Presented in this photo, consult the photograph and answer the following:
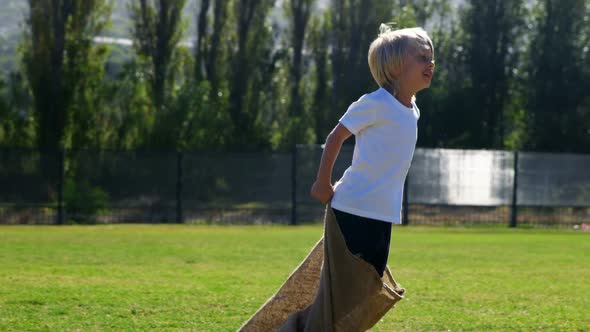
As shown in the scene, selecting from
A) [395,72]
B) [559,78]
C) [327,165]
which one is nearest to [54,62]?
[559,78]

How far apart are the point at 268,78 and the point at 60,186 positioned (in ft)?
66.9

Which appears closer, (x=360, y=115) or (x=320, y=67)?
(x=360, y=115)

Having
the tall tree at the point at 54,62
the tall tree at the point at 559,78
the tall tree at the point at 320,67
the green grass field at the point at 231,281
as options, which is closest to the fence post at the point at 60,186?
the green grass field at the point at 231,281

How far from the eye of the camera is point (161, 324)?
268 inches

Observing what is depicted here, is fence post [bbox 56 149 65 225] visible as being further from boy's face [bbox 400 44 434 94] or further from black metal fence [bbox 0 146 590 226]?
boy's face [bbox 400 44 434 94]

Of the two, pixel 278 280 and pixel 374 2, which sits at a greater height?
pixel 374 2

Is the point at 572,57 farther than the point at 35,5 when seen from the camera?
Yes

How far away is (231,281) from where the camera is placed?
10188mm

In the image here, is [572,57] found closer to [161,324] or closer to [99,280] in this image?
[99,280]

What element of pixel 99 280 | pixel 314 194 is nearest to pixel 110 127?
pixel 99 280

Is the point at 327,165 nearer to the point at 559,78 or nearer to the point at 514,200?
the point at 514,200

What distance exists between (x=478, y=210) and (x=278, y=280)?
53.9ft

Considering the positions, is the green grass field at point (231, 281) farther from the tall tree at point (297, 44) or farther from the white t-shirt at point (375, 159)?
the tall tree at point (297, 44)

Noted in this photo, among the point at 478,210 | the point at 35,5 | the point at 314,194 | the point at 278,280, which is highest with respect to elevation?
the point at 35,5
